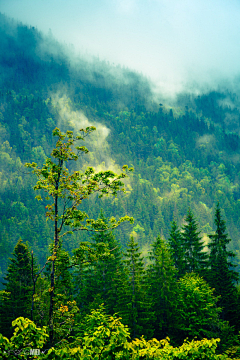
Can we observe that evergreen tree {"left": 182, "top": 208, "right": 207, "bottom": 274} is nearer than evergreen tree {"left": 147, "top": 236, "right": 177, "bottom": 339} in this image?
No

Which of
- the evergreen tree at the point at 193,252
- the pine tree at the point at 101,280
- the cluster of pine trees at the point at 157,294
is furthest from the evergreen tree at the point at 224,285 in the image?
the pine tree at the point at 101,280

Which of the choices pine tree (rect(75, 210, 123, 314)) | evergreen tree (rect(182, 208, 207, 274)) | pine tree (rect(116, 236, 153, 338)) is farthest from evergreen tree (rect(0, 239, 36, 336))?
evergreen tree (rect(182, 208, 207, 274))

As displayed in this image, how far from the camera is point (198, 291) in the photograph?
76.5 feet

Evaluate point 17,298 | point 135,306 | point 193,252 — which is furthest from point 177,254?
point 17,298

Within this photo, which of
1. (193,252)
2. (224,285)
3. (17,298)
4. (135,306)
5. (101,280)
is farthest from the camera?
(193,252)

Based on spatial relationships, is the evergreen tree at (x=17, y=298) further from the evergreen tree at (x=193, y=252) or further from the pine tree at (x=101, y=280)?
the evergreen tree at (x=193, y=252)

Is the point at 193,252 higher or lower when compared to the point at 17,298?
higher

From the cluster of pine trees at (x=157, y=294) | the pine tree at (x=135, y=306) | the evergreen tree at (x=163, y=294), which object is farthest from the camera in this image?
the evergreen tree at (x=163, y=294)

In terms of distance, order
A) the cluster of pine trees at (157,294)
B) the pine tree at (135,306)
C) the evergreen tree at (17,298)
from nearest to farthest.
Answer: the cluster of pine trees at (157,294) < the pine tree at (135,306) < the evergreen tree at (17,298)

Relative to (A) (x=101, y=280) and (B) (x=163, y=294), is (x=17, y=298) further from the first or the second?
(B) (x=163, y=294)

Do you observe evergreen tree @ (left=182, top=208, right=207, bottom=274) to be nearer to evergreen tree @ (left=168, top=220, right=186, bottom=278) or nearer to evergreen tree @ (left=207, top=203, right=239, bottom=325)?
evergreen tree @ (left=168, top=220, right=186, bottom=278)

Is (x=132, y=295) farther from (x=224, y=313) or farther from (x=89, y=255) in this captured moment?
(x=89, y=255)

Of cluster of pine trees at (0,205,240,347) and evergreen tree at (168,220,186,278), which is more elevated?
evergreen tree at (168,220,186,278)

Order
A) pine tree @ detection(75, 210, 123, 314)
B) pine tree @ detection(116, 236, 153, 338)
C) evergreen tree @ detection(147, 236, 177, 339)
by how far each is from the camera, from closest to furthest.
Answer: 1. pine tree @ detection(116, 236, 153, 338)
2. evergreen tree @ detection(147, 236, 177, 339)
3. pine tree @ detection(75, 210, 123, 314)
